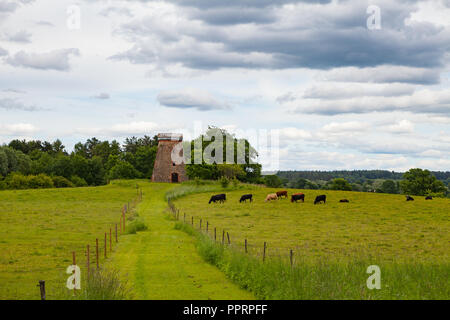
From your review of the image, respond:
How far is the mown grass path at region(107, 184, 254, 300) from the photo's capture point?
1616cm

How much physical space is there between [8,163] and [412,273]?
100688 millimetres

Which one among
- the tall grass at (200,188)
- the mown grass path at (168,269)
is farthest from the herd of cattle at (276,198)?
the mown grass path at (168,269)

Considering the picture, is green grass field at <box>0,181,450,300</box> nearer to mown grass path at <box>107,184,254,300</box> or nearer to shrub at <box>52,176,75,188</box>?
mown grass path at <box>107,184,254,300</box>

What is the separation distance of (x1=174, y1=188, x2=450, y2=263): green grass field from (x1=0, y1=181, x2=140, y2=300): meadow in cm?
867

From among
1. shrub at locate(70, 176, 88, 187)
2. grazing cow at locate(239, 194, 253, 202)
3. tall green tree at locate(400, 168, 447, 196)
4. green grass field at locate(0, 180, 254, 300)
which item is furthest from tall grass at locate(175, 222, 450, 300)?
shrub at locate(70, 176, 88, 187)

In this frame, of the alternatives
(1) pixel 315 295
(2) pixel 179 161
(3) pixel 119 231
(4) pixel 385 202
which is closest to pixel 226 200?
(4) pixel 385 202

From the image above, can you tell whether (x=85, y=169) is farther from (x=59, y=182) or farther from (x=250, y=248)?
(x=250, y=248)

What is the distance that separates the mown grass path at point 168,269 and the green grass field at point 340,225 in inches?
132

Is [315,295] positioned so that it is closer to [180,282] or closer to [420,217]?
[180,282]

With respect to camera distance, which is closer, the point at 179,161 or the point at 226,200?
the point at 226,200

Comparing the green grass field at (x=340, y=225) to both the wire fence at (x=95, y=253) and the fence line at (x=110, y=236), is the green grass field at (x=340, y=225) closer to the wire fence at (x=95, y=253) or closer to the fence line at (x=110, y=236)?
the fence line at (x=110, y=236)
